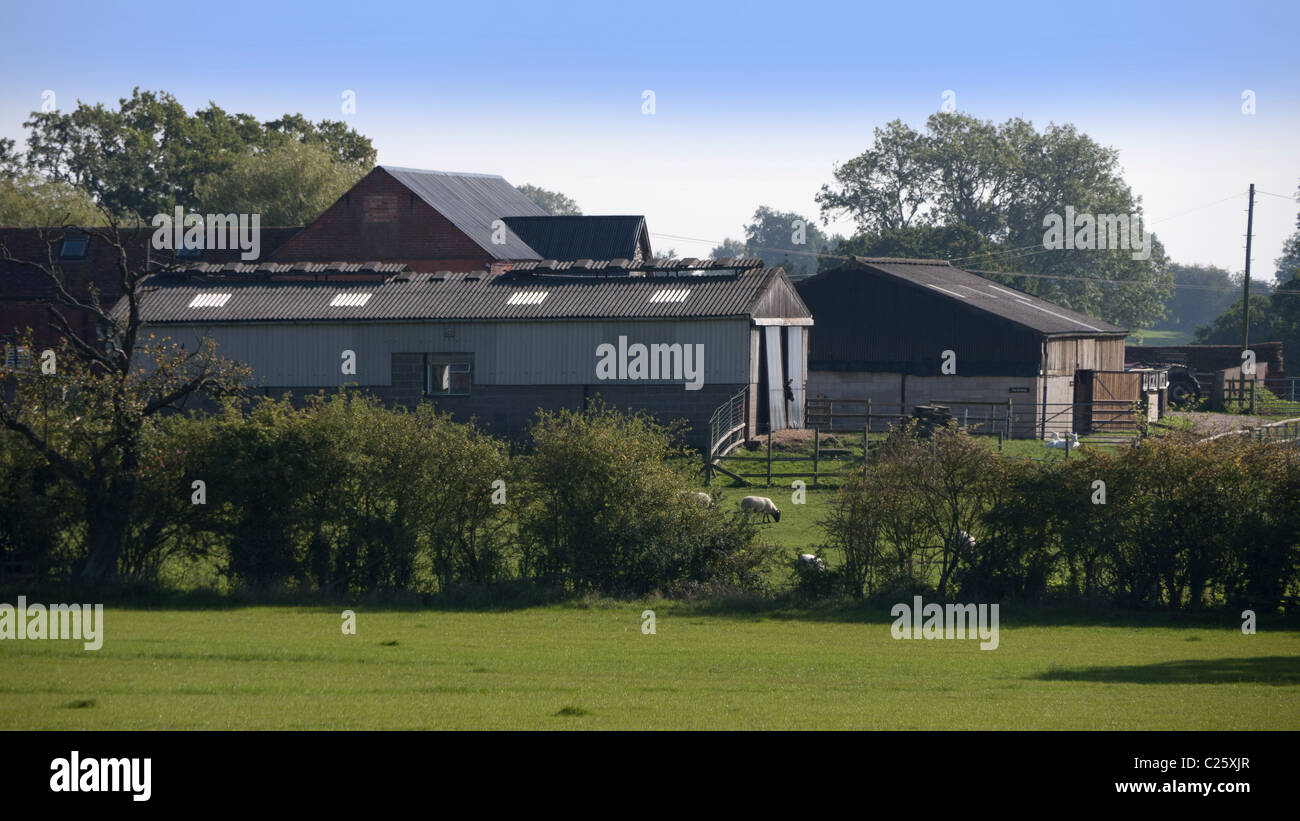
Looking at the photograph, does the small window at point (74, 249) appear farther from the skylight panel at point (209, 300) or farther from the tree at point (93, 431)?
the tree at point (93, 431)

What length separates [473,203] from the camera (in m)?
67.4

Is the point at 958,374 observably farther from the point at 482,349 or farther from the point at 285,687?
the point at 285,687

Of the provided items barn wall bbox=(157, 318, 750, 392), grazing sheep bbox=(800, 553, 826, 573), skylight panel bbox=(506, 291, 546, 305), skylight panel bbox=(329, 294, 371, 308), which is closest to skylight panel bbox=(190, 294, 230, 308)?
barn wall bbox=(157, 318, 750, 392)

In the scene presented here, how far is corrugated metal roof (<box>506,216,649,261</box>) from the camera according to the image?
6538 centimetres

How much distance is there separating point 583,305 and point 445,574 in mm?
22083

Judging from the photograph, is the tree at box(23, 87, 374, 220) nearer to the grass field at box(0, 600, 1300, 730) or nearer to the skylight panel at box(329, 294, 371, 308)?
A: the skylight panel at box(329, 294, 371, 308)

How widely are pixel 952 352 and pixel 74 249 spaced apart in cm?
4172

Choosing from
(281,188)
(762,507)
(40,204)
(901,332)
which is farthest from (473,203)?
(762,507)

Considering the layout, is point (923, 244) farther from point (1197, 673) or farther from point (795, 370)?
point (1197, 673)

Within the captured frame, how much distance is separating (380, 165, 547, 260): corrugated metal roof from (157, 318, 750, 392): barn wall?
733 inches

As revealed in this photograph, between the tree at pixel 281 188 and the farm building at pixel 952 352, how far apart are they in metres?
34.9

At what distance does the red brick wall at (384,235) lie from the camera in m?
60.5

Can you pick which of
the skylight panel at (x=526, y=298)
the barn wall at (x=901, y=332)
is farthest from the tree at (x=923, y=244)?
the skylight panel at (x=526, y=298)
